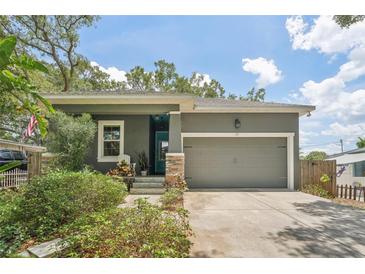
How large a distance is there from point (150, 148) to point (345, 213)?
7193 millimetres

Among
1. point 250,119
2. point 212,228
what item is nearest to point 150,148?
point 250,119

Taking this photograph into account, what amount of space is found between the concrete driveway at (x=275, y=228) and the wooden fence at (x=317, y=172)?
7.12ft

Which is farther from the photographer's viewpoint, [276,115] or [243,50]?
[276,115]

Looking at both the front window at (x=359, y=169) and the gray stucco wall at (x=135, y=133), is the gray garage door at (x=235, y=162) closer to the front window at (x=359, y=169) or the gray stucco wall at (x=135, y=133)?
the gray stucco wall at (x=135, y=133)

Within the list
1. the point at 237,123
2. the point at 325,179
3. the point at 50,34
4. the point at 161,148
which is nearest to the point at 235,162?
the point at 237,123

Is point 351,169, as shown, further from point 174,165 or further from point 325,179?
point 174,165

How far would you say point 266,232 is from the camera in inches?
166

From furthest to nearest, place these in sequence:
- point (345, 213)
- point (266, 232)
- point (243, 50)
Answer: point (243, 50), point (345, 213), point (266, 232)

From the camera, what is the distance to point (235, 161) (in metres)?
9.93

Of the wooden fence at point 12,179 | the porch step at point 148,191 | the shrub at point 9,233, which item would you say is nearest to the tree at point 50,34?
the wooden fence at point 12,179

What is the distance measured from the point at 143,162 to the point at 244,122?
179 inches
